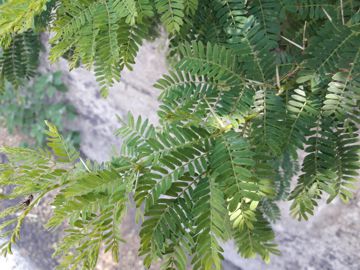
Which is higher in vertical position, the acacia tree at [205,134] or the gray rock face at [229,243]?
the acacia tree at [205,134]

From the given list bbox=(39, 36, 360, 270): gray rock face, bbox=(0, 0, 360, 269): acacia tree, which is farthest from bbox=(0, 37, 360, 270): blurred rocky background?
bbox=(0, 0, 360, 269): acacia tree

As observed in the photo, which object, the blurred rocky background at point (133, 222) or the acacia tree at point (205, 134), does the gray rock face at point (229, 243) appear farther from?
the acacia tree at point (205, 134)

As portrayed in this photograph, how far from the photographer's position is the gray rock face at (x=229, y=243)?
1796mm

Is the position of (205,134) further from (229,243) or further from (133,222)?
(133,222)

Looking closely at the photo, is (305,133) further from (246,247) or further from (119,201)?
(119,201)

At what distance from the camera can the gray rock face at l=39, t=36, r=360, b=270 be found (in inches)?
70.7

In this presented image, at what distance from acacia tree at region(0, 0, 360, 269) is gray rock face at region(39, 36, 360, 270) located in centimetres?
93

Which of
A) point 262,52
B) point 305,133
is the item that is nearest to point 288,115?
point 305,133

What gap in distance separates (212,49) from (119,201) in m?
0.39

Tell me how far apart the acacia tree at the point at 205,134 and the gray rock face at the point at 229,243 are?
3.06 feet

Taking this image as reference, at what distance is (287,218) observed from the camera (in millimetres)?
1985

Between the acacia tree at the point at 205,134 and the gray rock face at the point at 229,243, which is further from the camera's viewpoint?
the gray rock face at the point at 229,243

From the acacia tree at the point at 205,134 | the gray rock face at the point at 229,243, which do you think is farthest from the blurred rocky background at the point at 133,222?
the acacia tree at the point at 205,134

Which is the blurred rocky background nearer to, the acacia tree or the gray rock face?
the gray rock face
